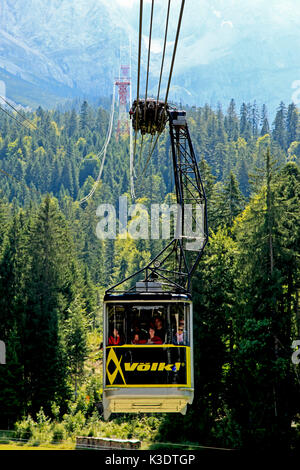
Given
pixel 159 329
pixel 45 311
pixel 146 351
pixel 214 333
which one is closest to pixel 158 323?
pixel 159 329

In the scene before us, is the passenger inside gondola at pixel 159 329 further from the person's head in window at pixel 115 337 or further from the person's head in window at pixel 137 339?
the person's head in window at pixel 115 337

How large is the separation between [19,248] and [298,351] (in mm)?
25080

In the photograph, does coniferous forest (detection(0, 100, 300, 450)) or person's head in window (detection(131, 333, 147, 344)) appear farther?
coniferous forest (detection(0, 100, 300, 450))

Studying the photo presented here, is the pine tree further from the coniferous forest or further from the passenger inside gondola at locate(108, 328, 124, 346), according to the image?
the passenger inside gondola at locate(108, 328, 124, 346)

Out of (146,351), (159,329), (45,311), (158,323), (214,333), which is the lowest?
(214,333)

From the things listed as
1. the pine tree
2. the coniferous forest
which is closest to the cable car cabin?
the coniferous forest

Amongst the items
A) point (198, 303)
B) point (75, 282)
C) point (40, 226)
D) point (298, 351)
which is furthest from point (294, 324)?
point (75, 282)

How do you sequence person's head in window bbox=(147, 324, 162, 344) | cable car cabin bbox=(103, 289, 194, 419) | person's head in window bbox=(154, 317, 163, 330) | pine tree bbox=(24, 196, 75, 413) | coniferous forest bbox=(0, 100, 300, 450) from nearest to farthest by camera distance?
1. cable car cabin bbox=(103, 289, 194, 419)
2. person's head in window bbox=(154, 317, 163, 330)
3. person's head in window bbox=(147, 324, 162, 344)
4. coniferous forest bbox=(0, 100, 300, 450)
5. pine tree bbox=(24, 196, 75, 413)

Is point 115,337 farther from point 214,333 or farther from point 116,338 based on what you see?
point 214,333

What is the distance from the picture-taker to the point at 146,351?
21109mm

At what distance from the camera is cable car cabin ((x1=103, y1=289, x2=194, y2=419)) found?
20766mm

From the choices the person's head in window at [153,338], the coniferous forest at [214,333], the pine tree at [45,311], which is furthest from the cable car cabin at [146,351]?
the pine tree at [45,311]

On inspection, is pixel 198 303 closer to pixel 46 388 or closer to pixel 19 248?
pixel 46 388

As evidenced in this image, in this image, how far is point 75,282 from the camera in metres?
73.0
